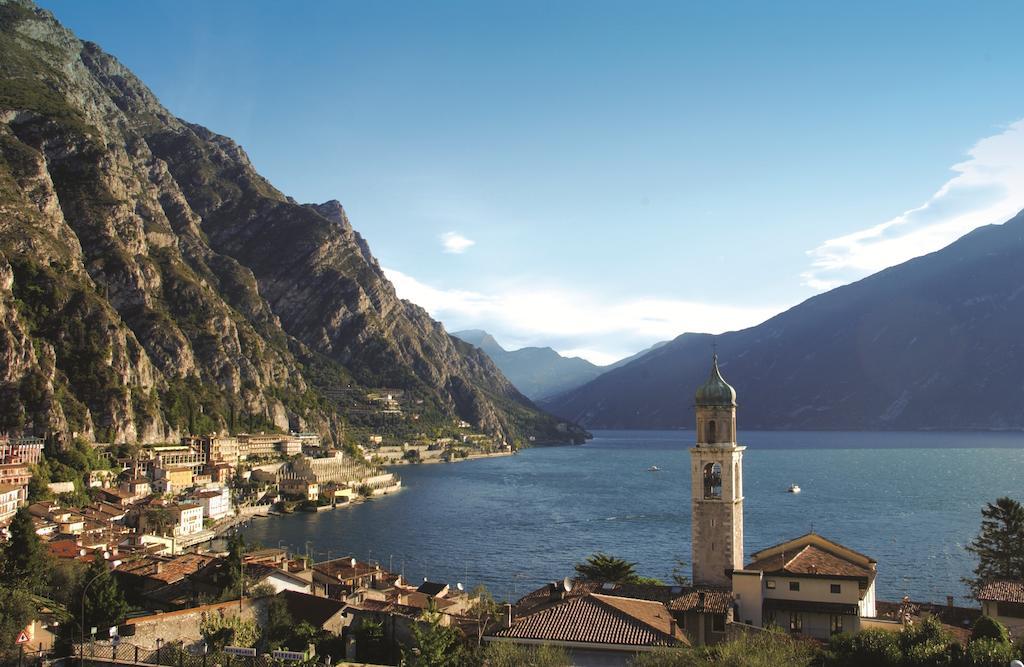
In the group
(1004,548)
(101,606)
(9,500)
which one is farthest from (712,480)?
(9,500)

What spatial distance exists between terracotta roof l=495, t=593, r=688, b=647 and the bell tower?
689 centimetres

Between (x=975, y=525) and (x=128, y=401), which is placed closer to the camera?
(x=975, y=525)

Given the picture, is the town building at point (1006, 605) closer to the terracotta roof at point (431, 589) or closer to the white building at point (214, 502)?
the terracotta roof at point (431, 589)

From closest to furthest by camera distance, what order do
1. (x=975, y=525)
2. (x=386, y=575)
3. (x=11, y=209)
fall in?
(x=386, y=575) < (x=975, y=525) < (x=11, y=209)

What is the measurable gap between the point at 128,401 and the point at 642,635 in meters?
131

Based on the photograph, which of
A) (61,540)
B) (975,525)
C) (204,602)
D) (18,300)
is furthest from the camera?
(18,300)

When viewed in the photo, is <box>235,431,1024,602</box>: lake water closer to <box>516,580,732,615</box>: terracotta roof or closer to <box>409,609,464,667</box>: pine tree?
<box>516,580,732,615</box>: terracotta roof

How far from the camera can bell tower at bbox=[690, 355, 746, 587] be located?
34.8 meters

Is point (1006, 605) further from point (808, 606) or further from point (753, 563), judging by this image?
point (753, 563)

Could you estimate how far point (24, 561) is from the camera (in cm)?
4709

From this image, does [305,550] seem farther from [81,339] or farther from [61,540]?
[81,339]

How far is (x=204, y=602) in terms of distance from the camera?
39375 millimetres

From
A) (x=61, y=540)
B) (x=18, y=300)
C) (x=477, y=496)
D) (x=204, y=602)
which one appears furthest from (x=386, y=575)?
(x=18, y=300)

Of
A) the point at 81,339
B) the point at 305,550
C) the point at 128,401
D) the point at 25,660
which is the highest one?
the point at 81,339
